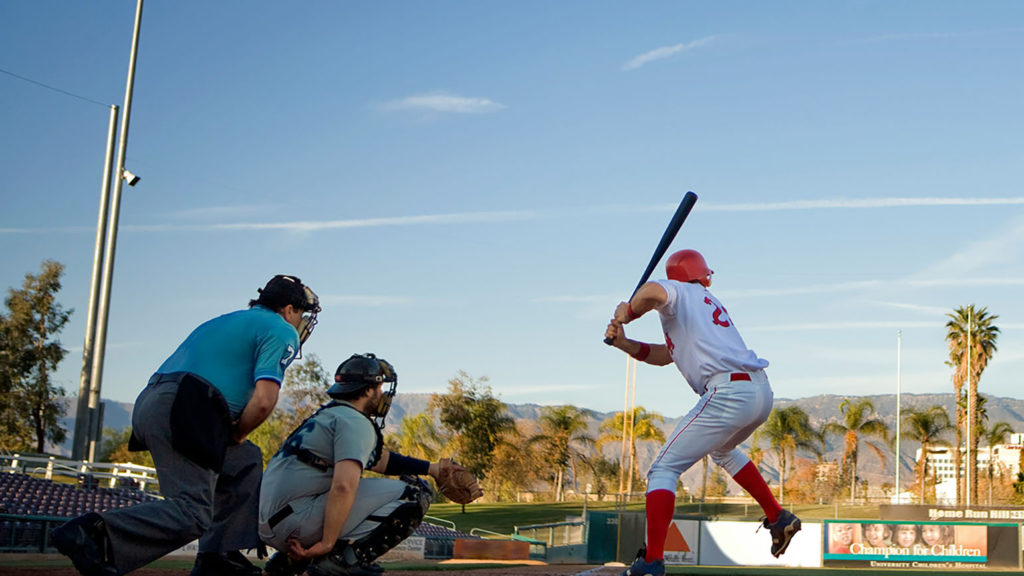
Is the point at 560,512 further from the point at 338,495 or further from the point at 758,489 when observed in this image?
the point at 338,495

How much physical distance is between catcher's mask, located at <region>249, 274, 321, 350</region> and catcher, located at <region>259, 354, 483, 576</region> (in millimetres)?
490

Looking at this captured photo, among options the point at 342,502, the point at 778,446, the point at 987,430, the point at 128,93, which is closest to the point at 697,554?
the point at 128,93

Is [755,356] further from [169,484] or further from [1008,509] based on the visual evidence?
[1008,509]

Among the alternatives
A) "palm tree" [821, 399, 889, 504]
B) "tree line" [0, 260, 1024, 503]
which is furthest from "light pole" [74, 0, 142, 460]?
"palm tree" [821, 399, 889, 504]

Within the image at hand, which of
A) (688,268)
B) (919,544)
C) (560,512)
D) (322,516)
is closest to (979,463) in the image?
(560,512)

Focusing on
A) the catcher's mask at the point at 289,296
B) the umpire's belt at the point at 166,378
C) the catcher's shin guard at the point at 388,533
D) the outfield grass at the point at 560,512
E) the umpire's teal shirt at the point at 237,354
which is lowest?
the outfield grass at the point at 560,512

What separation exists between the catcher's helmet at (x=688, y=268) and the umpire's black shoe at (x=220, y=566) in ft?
10.2

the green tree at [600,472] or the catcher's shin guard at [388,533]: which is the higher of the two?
the catcher's shin guard at [388,533]

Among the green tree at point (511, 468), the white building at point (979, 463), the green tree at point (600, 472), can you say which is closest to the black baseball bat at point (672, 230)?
the green tree at point (511, 468)

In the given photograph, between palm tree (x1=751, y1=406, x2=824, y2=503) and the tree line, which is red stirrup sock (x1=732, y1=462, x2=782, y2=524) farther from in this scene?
palm tree (x1=751, y1=406, x2=824, y2=503)

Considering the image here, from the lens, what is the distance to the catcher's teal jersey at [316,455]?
439cm

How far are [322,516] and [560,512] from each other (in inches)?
2277

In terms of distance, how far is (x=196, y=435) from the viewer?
14.2 ft

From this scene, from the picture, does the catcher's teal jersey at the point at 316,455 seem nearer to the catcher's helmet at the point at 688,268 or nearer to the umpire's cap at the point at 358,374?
the umpire's cap at the point at 358,374
